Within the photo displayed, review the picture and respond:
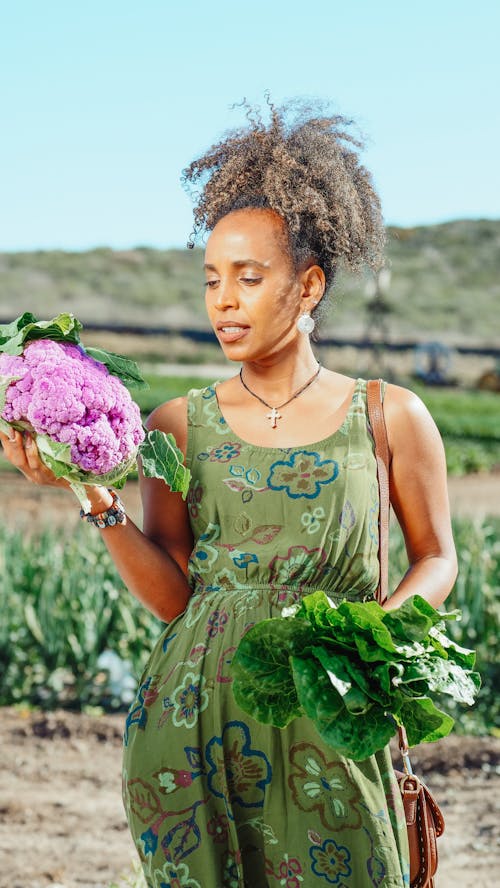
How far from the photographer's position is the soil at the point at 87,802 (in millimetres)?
3555

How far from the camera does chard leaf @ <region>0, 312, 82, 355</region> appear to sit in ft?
5.99

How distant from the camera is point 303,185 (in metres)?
1.94

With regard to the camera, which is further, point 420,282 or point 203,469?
point 420,282

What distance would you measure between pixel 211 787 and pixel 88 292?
40.4 m

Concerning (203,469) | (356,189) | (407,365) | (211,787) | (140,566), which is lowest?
(407,365)

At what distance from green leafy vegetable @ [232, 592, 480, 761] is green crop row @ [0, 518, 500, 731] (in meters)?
3.17

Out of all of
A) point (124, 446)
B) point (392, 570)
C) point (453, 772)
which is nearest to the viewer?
point (124, 446)

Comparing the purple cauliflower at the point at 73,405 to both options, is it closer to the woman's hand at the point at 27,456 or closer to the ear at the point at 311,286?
the woman's hand at the point at 27,456

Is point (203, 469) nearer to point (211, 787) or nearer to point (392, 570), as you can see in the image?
point (211, 787)

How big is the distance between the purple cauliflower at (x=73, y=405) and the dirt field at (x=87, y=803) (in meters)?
2.10

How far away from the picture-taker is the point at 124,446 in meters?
1.80

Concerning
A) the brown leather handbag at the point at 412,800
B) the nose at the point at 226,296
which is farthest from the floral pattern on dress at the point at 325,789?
the nose at the point at 226,296

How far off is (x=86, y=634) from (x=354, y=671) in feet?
11.1

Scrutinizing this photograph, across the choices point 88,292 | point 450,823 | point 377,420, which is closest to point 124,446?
point 377,420
